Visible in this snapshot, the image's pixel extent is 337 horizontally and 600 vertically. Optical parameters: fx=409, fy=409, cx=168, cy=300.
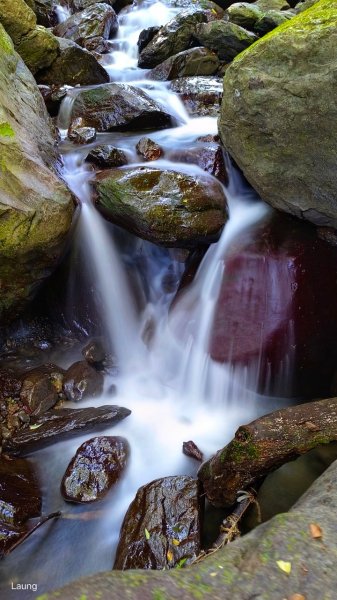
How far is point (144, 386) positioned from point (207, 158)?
3.17 metres

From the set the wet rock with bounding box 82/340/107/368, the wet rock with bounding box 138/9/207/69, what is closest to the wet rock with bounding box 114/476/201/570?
the wet rock with bounding box 82/340/107/368

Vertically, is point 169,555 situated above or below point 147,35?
below

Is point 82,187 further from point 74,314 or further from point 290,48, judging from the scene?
point 290,48

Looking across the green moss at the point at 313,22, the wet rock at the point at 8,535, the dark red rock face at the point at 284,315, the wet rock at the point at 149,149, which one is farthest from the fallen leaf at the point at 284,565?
the wet rock at the point at 149,149

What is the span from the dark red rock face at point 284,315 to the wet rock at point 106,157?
241 cm

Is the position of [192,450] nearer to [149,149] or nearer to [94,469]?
[94,469]

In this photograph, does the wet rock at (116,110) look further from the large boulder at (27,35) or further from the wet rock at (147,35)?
the wet rock at (147,35)

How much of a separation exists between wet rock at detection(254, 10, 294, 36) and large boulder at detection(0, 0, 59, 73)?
594cm

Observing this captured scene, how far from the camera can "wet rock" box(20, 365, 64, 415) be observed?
4.33 metres

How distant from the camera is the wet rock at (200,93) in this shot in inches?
324

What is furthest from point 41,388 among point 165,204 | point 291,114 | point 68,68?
point 68,68

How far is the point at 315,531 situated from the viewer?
4.90 feet

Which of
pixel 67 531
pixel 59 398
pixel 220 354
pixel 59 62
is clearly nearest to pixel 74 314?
pixel 59 398

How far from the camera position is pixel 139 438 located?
165 inches
